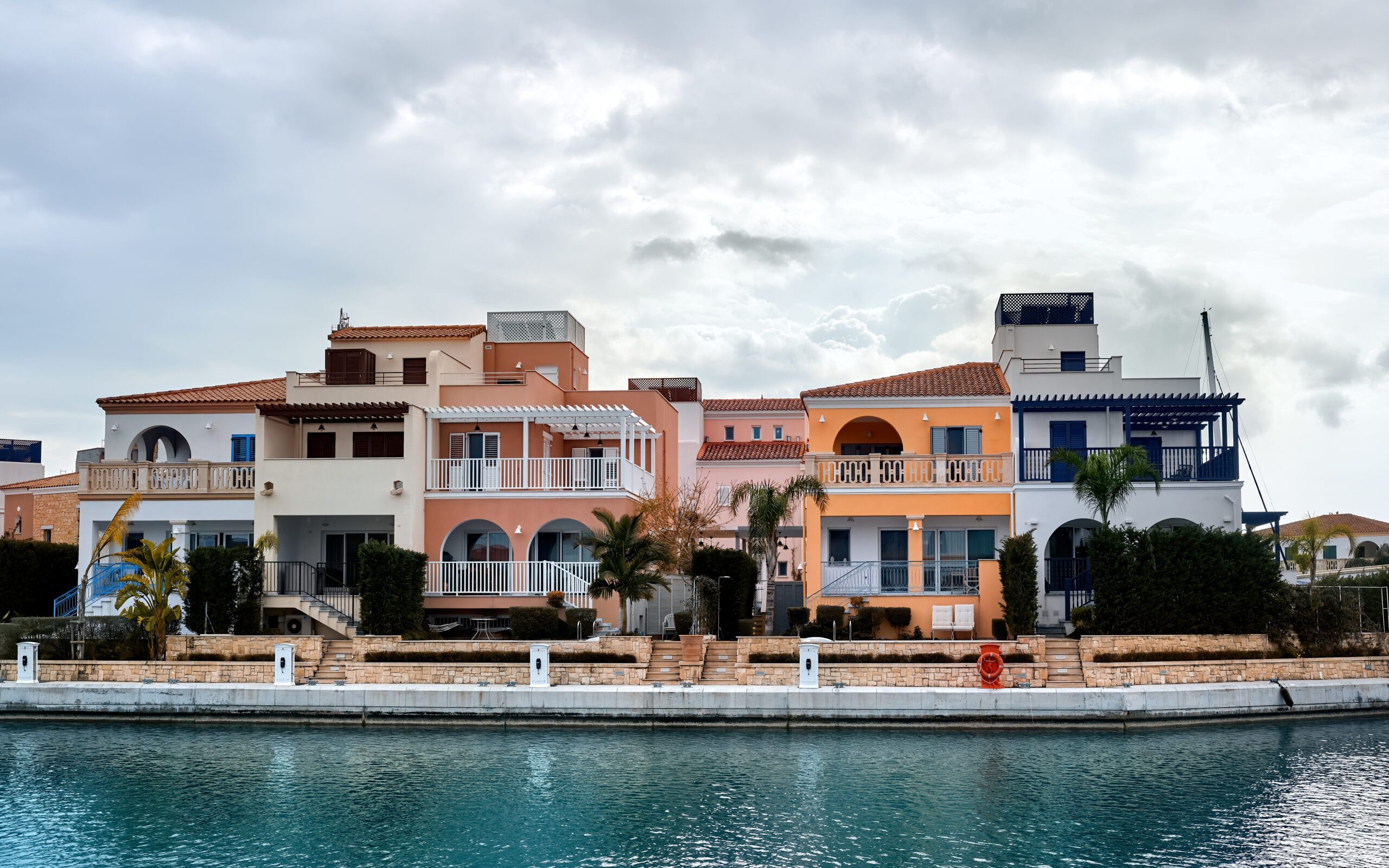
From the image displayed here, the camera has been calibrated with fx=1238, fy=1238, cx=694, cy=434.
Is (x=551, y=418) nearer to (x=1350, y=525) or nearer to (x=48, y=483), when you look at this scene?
(x=48, y=483)

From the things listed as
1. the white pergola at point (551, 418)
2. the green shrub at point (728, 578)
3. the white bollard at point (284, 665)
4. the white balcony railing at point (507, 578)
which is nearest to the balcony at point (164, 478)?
the white pergola at point (551, 418)

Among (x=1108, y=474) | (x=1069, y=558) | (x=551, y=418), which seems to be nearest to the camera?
(x=1108, y=474)

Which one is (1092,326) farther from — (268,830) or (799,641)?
(268,830)

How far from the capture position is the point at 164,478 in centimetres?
3878

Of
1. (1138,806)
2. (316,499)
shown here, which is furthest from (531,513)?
(1138,806)

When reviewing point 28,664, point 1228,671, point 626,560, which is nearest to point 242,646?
point 28,664

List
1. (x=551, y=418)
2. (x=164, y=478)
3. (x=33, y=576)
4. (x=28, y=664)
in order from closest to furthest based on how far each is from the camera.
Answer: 1. (x=28, y=664)
2. (x=551, y=418)
3. (x=164, y=478)
4. (x=33, y=576)

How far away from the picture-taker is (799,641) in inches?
1141

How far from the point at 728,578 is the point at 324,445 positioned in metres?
14.4

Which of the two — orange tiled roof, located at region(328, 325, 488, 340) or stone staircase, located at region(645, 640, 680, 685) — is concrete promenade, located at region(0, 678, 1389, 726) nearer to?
stone staircase, located at region(645, 640, 680, 685)

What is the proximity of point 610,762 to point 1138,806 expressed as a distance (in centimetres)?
945

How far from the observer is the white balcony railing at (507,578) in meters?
35.4

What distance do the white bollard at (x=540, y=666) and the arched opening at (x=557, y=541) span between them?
31.7 feet

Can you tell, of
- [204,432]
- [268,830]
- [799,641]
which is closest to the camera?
[268,830]
